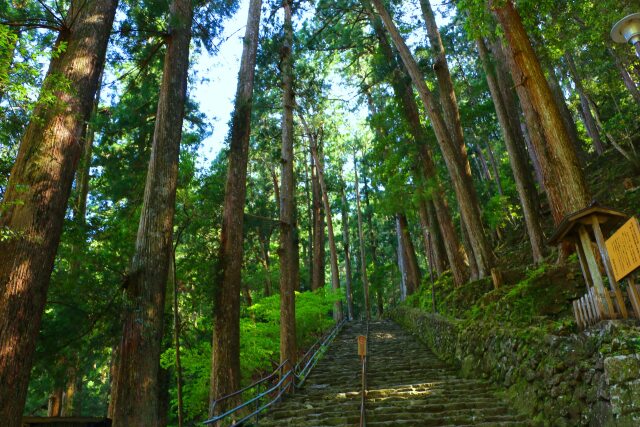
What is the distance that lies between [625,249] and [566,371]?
1.68m

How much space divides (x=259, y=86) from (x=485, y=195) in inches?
731

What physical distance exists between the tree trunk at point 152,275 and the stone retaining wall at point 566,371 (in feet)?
16.9

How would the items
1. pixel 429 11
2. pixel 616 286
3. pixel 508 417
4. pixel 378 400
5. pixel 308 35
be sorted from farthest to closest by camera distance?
pixel 308 35, pixel 429 11, pixel 378 400, pixel 508 417, pixel 616 286

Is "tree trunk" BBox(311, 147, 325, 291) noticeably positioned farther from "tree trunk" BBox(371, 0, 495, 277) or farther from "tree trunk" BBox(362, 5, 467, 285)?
"tree trunk" BBox(371, 0, 495, 277)

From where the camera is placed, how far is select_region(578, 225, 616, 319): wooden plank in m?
5.02

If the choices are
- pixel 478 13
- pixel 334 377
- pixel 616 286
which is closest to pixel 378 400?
pixel 334 377

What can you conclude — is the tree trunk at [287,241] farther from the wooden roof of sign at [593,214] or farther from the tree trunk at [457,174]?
the wooden roof of sign at [593,214]

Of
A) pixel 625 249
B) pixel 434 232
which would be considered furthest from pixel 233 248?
pixel 434 232

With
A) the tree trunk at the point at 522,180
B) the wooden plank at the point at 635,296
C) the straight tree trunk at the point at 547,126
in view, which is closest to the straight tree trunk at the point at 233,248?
the straight tree trunk at the point at 547,126

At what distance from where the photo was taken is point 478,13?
342 inches

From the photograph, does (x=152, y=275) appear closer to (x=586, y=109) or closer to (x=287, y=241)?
(x=287, y=241)

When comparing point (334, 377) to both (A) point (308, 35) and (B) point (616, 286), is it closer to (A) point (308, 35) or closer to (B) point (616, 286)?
(B) point (616, 286)

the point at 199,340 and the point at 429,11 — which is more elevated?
the point at 429,11

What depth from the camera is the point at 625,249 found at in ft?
14.9
